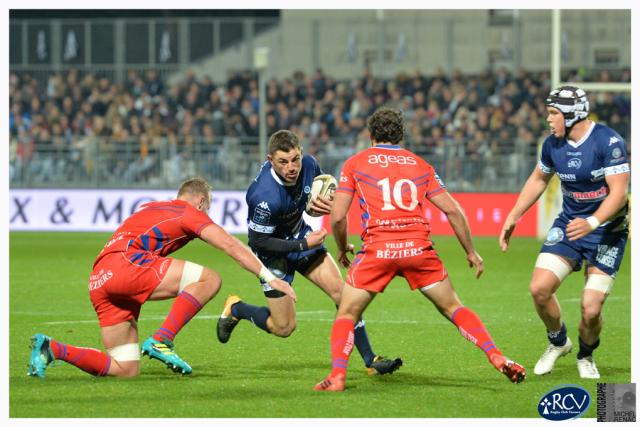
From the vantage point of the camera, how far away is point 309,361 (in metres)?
9.83

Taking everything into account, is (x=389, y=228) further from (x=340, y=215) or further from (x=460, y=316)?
(x=460, y=316)

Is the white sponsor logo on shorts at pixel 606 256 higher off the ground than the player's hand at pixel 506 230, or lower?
lower

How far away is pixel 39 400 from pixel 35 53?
25510mm

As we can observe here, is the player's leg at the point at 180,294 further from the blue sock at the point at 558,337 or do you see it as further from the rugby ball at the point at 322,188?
the blue sock at the point at 558,337

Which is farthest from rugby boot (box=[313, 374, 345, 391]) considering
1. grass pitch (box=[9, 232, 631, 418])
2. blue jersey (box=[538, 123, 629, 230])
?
blue jersey (box=[538, 123, 629, 230])

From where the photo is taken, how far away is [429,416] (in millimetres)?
7289

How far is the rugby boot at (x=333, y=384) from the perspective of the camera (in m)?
8.03

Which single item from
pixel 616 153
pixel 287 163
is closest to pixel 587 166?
pixel 616 153

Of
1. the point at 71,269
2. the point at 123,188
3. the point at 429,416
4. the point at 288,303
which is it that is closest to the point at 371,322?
the point at 288,303

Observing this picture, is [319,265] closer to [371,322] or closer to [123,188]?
[371,322]

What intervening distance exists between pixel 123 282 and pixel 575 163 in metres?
3.41

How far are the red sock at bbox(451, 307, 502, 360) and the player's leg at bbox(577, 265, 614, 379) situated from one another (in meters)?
1.06

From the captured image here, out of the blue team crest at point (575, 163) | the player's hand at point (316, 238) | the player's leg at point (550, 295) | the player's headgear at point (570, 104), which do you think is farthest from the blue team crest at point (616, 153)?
the player's hand at point (316, 238)

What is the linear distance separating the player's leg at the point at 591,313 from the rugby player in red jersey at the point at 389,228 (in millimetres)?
1136
